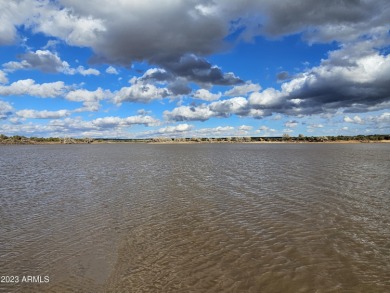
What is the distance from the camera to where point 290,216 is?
13812 mm

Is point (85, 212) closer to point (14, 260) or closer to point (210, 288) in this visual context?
point (14, 260)

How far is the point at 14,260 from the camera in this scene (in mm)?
9188

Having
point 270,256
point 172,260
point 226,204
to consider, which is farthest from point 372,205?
point 172,260

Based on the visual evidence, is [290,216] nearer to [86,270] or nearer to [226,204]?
[226,204]

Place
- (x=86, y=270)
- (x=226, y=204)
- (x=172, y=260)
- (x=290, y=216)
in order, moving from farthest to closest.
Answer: (x=226, y=204), (x=290, y=216), (x=172, y=260), (x=86, y=270)

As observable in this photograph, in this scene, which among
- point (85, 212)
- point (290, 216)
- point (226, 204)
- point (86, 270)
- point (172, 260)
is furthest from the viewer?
point (226, 204)

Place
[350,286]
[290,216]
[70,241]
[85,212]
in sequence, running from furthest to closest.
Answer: [85,212] < [290,216] < [70,241] < [350,286]

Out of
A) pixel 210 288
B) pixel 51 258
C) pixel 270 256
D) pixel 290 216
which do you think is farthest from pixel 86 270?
pixel 290 216

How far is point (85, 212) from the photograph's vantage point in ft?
50.2

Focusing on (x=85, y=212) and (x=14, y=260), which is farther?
(x=85, y=212)

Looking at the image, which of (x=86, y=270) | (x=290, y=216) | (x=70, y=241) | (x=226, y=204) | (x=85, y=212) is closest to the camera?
(x=86, y=270)

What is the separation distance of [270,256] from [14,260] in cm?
805

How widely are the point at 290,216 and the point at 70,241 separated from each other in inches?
378

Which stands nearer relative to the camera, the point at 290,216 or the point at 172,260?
the point at 172,260
